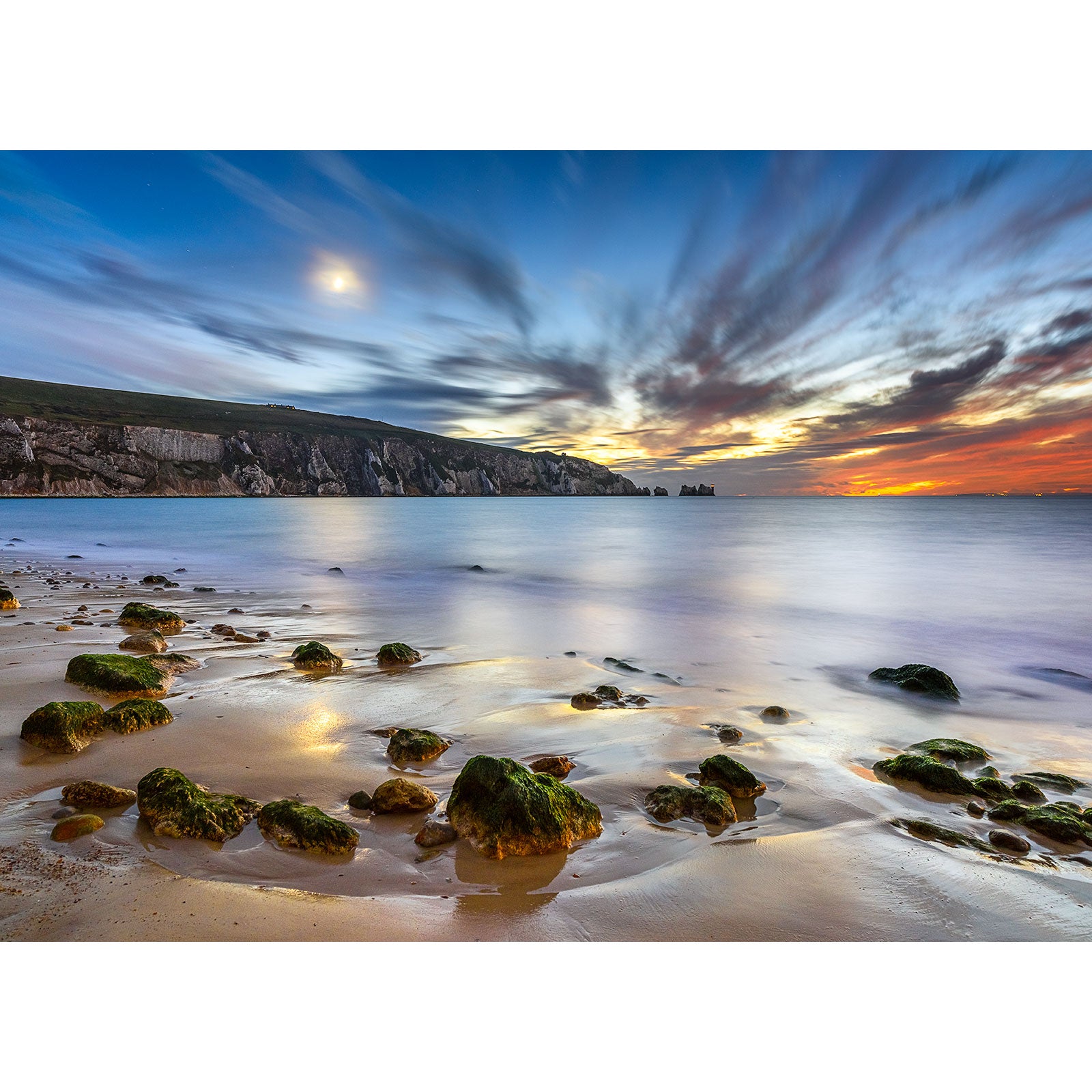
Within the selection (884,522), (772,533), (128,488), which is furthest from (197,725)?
(128,488)

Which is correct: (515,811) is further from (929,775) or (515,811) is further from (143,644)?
(143,644)

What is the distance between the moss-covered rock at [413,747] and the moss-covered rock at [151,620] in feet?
16.9

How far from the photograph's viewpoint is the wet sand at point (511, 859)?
2416 mm

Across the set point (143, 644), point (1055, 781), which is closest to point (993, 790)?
point (1055, 781)

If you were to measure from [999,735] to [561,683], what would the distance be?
4.29 metres

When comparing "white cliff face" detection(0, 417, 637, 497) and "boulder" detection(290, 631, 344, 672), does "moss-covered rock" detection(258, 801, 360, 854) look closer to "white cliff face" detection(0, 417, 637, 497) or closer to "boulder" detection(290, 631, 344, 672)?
"boulder" detection(290, 631, 344, 672)

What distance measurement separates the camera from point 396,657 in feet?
22.4

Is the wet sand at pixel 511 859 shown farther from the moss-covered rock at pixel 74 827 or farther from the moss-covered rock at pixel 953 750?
the moss-covered rock at pixel 953 750

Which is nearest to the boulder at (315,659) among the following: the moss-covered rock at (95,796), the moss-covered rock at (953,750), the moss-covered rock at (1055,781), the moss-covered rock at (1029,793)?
the moss-covered rock at (95,796)

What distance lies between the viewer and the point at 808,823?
3.43 meters

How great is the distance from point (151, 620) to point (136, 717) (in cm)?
430

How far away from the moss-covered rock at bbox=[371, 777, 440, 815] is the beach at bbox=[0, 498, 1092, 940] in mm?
86

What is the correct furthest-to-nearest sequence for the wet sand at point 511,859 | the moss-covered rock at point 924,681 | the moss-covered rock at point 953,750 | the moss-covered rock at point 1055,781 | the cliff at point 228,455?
the cliff at point 228,455 < the moss-covered rock at point 924,681 < the moss-covered rock at point 953,750 < the moss-covered rock at point 1055,781 < the wet sand at point 511,859

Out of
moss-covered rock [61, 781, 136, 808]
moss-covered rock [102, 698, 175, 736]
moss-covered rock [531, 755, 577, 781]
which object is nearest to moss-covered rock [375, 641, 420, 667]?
moss-covered rock [102, 698, 175, 736]
